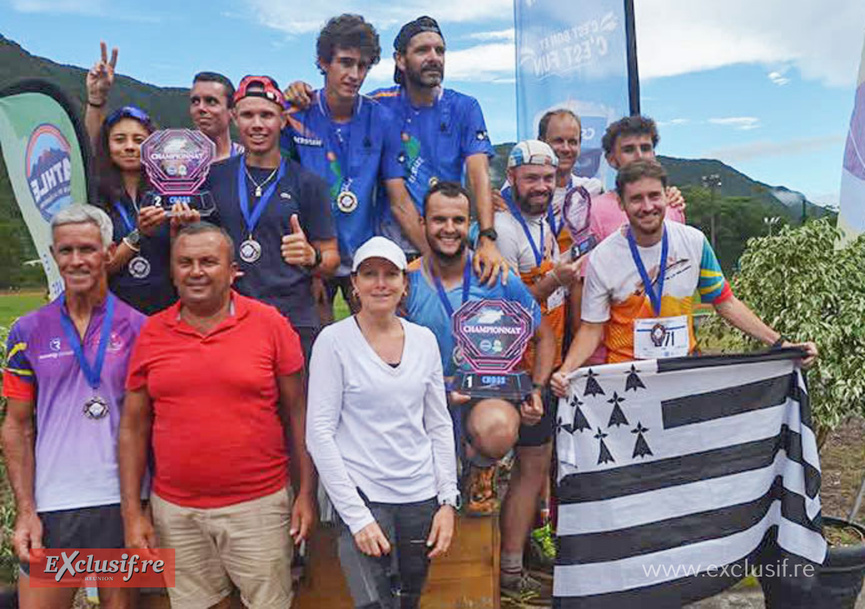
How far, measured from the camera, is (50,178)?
3.81 meters

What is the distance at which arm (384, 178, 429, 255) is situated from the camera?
430 cm

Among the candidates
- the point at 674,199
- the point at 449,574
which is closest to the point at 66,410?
the point at 449,574

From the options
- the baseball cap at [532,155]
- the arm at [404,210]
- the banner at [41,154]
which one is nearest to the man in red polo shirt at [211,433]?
the banner at [41,154]

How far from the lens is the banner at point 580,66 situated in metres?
6.91

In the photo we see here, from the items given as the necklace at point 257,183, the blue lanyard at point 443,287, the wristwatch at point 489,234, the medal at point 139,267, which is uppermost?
the necklace at point 257,183

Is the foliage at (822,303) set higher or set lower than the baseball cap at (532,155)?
lower

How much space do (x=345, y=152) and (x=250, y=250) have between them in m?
1.06

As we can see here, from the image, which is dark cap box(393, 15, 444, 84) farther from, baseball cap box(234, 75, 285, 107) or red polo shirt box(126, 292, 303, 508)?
red polo shirt box(126, 292, 303, 508)

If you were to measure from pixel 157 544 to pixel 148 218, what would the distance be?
1.41m

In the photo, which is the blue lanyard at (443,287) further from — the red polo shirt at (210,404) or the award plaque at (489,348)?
the red polo shirt at (210,404)

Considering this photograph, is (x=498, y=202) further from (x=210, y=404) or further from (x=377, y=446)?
(x=210, y=404)

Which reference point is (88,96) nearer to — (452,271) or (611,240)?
(452,271)

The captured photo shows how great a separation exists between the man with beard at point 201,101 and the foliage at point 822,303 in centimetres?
342

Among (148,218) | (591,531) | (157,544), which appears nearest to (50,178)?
(148,218)
